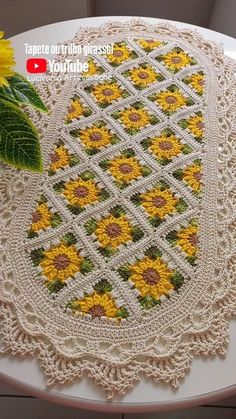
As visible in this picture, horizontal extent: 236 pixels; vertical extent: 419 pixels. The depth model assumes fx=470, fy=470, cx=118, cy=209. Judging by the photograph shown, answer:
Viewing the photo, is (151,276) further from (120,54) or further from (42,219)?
(120,54)

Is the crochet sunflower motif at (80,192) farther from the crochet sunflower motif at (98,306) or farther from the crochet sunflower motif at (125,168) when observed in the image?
the crochet sunflower motif at (98,306)

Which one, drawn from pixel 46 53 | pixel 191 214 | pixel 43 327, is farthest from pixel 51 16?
pixel 43 327

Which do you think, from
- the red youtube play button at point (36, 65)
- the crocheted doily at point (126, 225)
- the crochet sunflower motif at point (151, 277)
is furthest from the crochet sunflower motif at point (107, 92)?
the crochet sunflower motif at point (151, 277)

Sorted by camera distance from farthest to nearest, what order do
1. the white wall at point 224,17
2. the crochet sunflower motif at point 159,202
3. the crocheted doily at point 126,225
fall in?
the white wall at point 224,17
the crochet sunflower motif at point 159,202
the crocheted doily at point 126,225

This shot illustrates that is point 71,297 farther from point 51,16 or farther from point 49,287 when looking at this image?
point 51,16

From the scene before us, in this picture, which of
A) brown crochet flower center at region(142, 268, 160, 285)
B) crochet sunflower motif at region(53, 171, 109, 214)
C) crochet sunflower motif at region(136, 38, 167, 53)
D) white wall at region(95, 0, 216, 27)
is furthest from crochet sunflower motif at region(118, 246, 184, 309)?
white wall at region(95, 0, 216, 27)

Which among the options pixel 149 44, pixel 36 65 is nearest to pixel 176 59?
pixel 149 44

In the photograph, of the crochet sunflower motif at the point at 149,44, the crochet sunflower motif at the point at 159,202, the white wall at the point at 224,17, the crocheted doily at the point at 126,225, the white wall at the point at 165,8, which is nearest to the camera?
the crocheted doily at the point at 126,225
